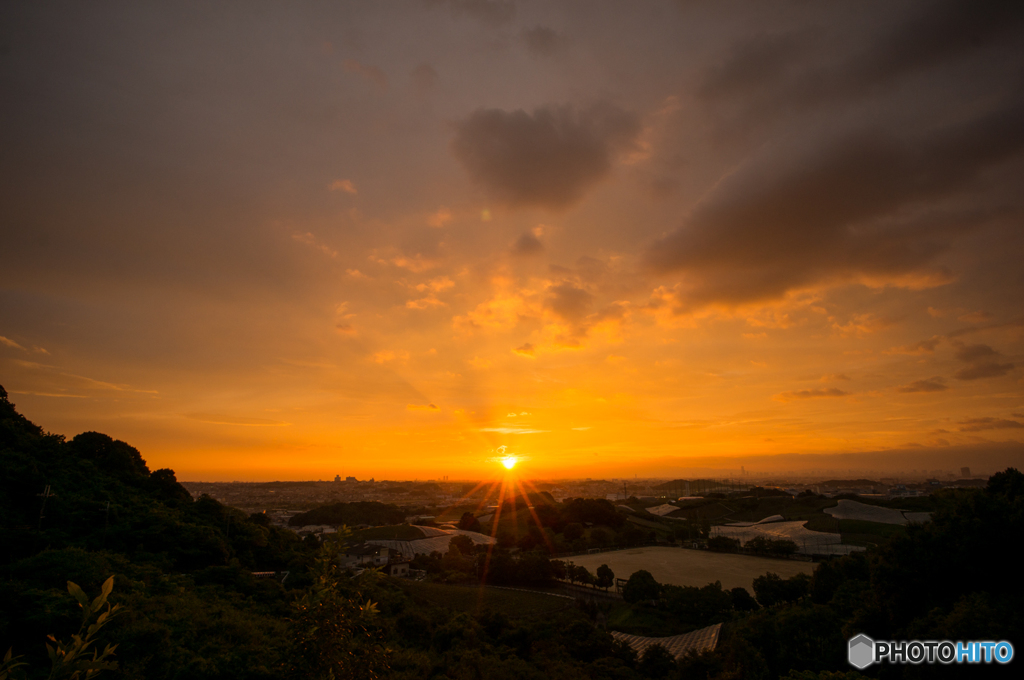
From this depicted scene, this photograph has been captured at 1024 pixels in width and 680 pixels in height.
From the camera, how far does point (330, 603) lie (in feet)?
24.5

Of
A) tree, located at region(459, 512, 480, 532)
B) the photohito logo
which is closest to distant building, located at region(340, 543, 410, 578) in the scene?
tree, located at region(459, 512, 480, 532)

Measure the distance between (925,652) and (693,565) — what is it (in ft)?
151

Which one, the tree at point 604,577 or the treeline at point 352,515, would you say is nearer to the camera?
the tree at point 604,577

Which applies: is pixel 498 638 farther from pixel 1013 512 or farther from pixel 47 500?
pixel 47 500

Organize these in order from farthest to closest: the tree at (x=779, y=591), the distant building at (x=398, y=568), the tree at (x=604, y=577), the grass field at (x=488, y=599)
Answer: the distant building at (x=398, y=568), the tree at (x=604, y=577), the grass field at (x=488, y=599), the tree at (x=779, y=591)

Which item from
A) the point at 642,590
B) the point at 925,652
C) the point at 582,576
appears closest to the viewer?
the point at 925,652

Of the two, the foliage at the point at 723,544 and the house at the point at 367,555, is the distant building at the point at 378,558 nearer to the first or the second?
the house at the point at 367,555

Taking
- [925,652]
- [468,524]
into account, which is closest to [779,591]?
[925,652]

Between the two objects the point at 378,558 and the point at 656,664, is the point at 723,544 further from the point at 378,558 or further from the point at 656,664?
the point at 656,664

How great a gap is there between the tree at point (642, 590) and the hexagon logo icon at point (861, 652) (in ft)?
74.6

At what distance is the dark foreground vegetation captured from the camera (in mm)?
10727

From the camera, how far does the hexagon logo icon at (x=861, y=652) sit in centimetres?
1397

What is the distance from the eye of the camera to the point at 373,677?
7637 mm

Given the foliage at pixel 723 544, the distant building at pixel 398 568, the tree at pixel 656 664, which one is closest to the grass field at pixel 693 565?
the foliage at pixel 723 544
